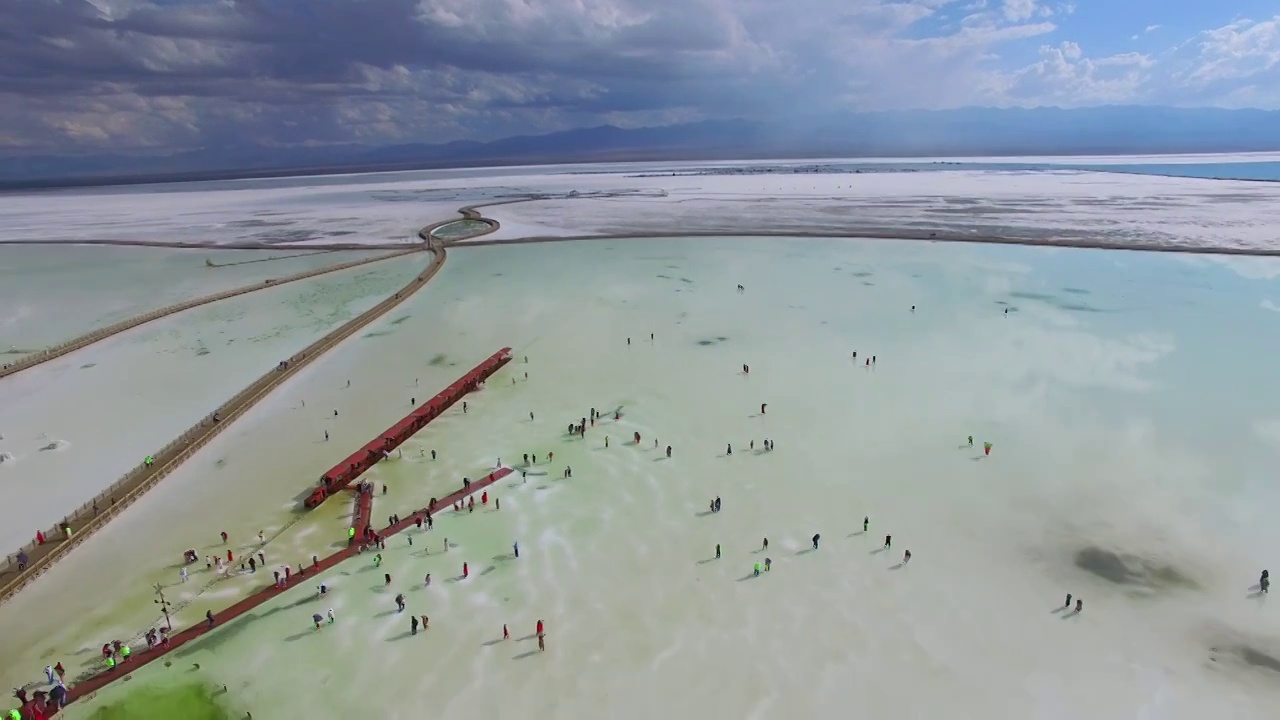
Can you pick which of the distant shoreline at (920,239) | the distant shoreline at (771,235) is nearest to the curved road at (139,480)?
the distant shoreline at (771,235)

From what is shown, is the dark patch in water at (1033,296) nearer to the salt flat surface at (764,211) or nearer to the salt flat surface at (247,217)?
the salt flat surface at (764,211)

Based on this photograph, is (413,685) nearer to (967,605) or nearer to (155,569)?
(155,569)

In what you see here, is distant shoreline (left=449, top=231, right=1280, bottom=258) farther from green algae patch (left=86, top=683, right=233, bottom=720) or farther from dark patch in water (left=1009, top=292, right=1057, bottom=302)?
green algae patch (left=86, top=683, right=233, bottom=720)

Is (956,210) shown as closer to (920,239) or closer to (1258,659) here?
(920,239)

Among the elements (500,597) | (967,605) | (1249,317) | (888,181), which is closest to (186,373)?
(500,597)

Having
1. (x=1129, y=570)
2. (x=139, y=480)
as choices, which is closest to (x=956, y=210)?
(x=1129, y=570)

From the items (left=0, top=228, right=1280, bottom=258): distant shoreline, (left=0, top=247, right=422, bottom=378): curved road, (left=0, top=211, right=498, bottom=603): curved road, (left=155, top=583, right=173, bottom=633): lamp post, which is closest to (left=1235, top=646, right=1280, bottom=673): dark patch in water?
(left=155, top=583, right=173, bottom=633): lamp post
